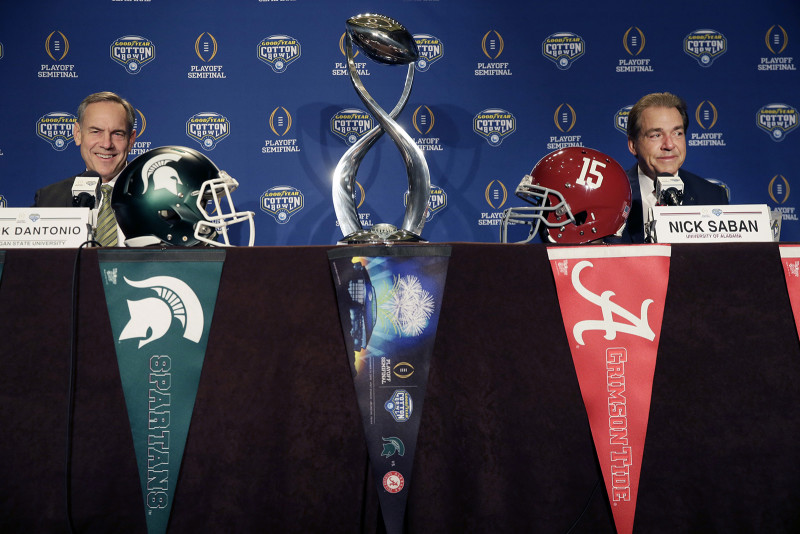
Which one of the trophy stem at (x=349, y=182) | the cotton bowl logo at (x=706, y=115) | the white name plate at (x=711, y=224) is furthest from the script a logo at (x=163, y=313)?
the cotton bowl logo at (x=706, y=115)

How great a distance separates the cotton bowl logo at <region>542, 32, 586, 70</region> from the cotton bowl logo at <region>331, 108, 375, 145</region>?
106cm

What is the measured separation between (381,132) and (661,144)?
4.94 feet

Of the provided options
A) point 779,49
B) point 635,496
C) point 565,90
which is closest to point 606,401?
point 635,496

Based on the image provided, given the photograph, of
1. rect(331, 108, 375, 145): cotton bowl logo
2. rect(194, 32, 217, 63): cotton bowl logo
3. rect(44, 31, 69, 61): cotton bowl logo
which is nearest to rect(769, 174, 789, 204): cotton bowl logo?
rect(331, 108, 375, 145): cotton bowl logo

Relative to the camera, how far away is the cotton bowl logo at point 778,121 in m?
2.99

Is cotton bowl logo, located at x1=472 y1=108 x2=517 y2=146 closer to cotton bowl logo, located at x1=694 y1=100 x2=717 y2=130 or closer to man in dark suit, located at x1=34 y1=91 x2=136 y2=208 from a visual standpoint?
cotton bowl logo, located at x1=694 y1=100 x2=717 y2=130

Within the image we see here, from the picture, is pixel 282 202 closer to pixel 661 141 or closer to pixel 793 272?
pixel 661 141

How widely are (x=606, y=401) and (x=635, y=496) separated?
23cm

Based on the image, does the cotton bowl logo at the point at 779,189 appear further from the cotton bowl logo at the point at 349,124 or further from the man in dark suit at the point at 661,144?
the cotton bowl logo at the point at 349,124

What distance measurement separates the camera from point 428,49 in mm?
2980

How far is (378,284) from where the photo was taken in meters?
1.37

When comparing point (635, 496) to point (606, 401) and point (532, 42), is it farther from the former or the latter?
point (532, 42)

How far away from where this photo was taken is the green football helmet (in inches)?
64.8

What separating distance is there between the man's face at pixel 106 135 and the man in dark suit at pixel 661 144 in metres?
2.52
